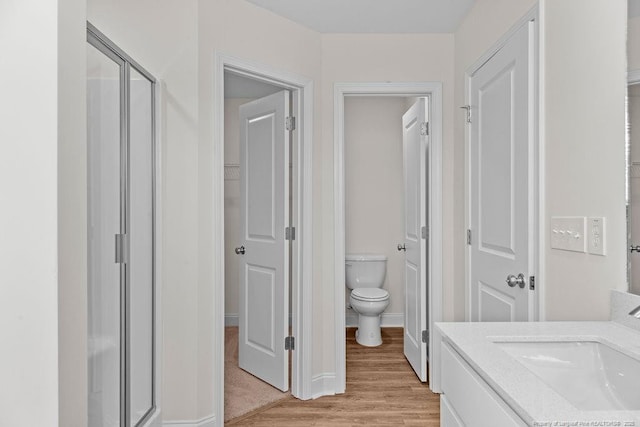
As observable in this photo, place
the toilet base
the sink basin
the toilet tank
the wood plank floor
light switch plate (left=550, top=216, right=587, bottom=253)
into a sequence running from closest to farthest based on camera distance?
1. the sink basin
2. light switch plate (left=550, top=216, right=587, bottom=253)
3. the wood plank floor
4. the toilet base
5. the toilet tank

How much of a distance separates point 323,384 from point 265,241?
3.37 feet

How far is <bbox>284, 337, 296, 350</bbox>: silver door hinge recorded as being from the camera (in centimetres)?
277

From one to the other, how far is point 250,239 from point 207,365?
1.02m

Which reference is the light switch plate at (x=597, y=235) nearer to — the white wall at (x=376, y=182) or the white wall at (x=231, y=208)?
the white wall at (x=376, y=182)

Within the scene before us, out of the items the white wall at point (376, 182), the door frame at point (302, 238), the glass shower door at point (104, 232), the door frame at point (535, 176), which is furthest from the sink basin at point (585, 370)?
the white wall at point (376, 182)

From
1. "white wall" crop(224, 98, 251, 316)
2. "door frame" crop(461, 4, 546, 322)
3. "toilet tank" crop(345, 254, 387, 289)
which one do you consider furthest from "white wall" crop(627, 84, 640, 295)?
"white wall" crop(224, 98, 251, 316)

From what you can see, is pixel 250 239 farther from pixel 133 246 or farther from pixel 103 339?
pixel 103 339

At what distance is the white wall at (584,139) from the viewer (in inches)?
50.4

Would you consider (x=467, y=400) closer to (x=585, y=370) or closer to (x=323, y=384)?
(x=585, y=370)

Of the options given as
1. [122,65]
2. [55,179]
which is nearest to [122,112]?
[122,65]

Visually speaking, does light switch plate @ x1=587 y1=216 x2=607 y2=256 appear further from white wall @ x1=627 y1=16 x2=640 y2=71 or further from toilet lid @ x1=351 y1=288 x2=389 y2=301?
toilet lid @ x1=351 y1=288 x2=389 y2=301

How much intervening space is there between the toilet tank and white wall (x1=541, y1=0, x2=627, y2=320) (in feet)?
7.67

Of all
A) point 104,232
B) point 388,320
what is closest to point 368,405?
point 388,320

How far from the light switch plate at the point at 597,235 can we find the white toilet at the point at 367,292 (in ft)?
7.37
